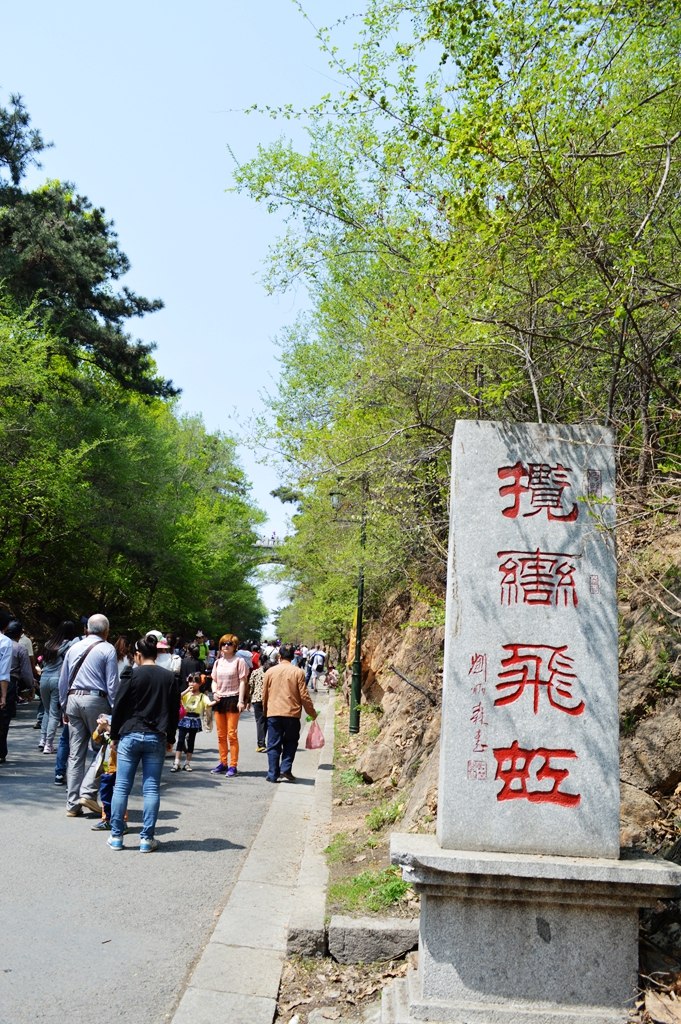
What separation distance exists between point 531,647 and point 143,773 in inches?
168

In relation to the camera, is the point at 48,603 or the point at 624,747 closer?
the point at 624,747

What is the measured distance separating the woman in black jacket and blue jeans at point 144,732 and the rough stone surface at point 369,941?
8.82 feet

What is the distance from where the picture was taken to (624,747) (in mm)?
5980

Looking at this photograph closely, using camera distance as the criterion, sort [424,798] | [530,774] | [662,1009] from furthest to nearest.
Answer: [424,798] < [530,774] < [662,1009]

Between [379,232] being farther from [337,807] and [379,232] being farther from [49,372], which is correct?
[49,372]

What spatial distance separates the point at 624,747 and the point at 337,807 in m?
4.53

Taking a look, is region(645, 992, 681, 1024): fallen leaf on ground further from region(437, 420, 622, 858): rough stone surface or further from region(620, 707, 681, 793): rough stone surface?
region(620, 707, 681, 793): rough stone surface

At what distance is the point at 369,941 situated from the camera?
16.8 ft

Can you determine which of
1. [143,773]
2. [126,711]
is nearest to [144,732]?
[126,711]

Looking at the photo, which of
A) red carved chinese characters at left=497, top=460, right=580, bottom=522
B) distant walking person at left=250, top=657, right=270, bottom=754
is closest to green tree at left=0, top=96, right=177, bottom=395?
distant walking person at left=250, top=657, right=270, bottom=754

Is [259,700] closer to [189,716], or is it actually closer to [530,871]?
[189,716]

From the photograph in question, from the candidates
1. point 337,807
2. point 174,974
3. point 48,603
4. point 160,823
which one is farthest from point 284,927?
point 48,603

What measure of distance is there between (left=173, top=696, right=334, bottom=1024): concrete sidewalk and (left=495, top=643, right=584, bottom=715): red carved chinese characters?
2.20 m

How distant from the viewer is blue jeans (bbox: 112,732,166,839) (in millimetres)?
7242
